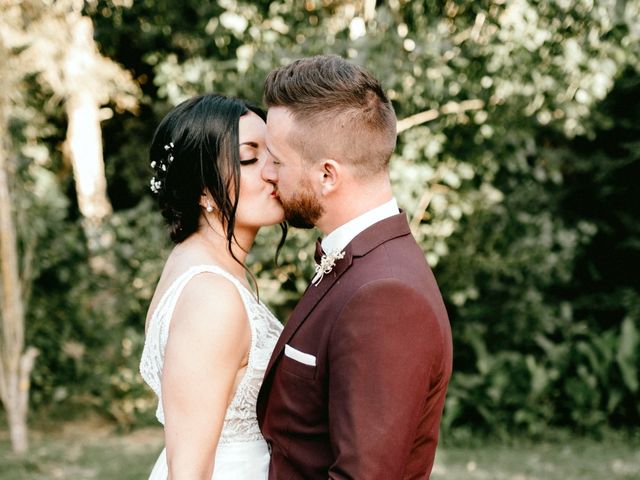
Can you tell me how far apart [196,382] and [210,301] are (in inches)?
9.4

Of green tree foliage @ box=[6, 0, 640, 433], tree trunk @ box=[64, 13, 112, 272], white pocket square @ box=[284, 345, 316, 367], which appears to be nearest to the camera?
white pocket square @ box=[284, 345, 316, 367]

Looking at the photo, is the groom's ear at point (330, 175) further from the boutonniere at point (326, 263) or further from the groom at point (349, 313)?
the boutonniere at point (326, 263)

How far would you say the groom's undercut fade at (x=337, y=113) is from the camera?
6.26 ft

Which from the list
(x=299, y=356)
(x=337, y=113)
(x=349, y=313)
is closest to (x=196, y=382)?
(x=299, y=356)

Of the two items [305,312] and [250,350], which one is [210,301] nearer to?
[250,350]

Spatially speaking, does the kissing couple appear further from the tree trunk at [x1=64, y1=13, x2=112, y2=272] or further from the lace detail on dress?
the tree trunk at [x1=64, y1=13, x2=112, y2=272]

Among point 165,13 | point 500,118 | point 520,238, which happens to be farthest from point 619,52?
point 165,13

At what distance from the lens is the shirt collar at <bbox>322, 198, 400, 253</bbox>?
195 cm

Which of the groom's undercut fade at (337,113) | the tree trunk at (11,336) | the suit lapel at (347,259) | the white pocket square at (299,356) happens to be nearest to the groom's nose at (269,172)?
the groom's undercut fade at (337,113)

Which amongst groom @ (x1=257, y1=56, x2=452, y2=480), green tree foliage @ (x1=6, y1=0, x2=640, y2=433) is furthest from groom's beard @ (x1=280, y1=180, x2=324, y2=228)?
green tree foliage @ (x1=6, y1=0, x2=640, y2=433)

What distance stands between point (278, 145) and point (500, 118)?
4378 mm

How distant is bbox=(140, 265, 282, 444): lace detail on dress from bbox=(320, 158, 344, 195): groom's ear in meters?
0.52

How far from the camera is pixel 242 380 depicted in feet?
7.66

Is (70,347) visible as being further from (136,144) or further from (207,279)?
(207,279)
